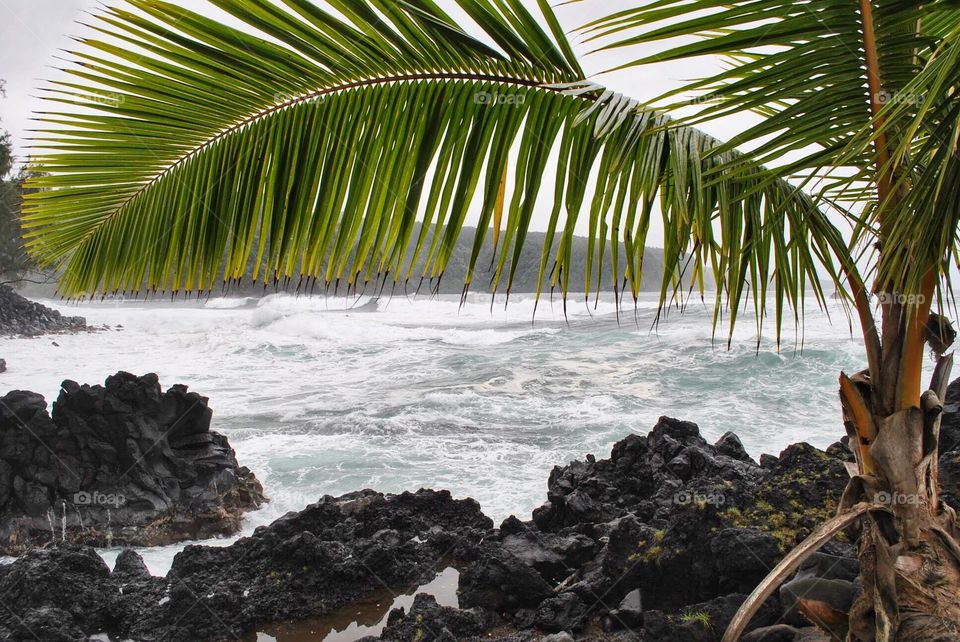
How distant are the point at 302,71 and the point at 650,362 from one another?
61.1 feet

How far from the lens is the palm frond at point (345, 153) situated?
1.28 m

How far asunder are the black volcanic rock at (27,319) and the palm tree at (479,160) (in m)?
28.4

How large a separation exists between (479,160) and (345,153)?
27cm

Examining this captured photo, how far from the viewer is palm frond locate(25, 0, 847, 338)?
1.28 meters

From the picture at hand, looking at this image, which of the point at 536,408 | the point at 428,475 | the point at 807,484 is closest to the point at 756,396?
the point at 536,408

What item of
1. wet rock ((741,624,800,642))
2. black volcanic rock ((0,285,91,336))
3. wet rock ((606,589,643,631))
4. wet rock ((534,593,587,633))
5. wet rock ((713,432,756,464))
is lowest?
black volcanic rock ((0,285,91,336))

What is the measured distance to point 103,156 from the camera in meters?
1.39

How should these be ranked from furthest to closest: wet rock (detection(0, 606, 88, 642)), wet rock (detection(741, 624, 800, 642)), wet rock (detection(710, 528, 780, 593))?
wet rock (detection(0, 606, 88, 642)) → wet rock (detection(710, 528, 780, 593)) → wet rock (detection(741, 624, 800, 642))

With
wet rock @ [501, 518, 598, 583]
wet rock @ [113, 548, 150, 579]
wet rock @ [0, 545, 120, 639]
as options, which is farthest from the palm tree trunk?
wet rock @ [113, 548, 150, 579]

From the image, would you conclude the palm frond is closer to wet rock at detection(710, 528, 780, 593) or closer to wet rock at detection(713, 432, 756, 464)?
wet rock at detection(710, 528, 780, 593)

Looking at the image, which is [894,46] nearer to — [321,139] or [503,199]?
[503,199]

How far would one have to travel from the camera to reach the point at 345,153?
1368 millimetres

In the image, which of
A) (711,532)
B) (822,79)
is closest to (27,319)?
(711,532)

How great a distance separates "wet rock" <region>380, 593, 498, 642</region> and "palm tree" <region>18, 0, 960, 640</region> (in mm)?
2395
